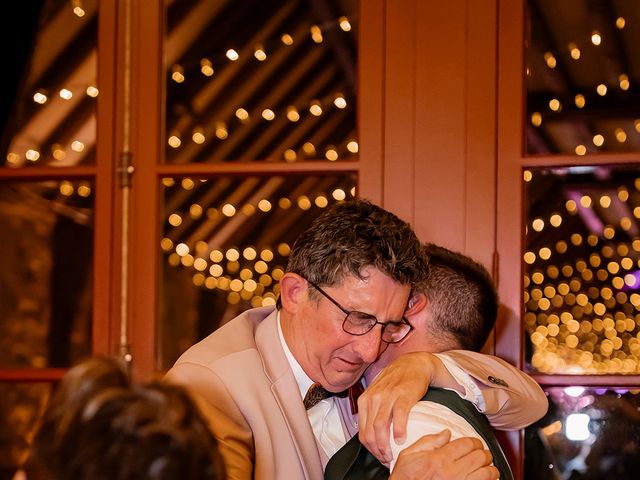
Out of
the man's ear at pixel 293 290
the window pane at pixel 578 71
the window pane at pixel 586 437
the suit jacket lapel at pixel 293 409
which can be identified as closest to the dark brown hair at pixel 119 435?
the suit jacket lapel at pixel 293 409

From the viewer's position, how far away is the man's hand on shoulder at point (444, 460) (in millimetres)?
1706

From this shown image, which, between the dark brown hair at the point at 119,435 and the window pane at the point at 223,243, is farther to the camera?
the window pane at the point at 223,243

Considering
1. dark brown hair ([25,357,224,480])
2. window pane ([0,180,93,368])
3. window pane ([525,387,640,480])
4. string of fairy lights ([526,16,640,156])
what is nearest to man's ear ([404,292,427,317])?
window pane ([525,387,640,480])

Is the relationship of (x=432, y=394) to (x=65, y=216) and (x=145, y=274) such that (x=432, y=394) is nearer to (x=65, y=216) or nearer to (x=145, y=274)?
(x=145, y=274)

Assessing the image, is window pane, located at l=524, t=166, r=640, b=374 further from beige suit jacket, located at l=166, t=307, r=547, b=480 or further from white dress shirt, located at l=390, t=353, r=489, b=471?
white dress shirt, located at l=390, t=353, r=489, b=471

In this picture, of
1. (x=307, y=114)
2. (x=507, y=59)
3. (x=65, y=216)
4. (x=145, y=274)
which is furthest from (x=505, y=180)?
(x=65, y=216)

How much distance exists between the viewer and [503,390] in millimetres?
2080

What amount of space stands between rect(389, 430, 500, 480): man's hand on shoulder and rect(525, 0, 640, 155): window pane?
1034mm

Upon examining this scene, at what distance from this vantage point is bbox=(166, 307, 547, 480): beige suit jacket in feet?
6.50

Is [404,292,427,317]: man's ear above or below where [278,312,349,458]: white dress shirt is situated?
above

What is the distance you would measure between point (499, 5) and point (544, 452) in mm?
1118

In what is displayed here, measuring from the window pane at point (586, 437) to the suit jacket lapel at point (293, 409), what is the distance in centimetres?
64

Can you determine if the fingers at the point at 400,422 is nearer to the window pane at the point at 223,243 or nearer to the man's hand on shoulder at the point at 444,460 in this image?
the man's hand on shoulder at the point at 444,460

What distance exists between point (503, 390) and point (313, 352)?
407 mm
